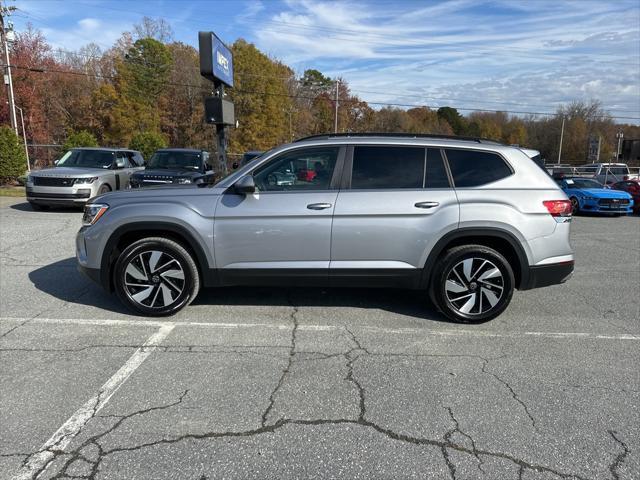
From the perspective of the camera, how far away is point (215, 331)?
424 cm

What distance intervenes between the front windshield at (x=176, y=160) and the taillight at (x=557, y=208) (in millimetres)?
10457

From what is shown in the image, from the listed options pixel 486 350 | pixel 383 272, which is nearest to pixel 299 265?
pixel 383 272

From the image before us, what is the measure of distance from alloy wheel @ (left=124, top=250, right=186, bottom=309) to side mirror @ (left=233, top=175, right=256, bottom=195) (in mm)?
973

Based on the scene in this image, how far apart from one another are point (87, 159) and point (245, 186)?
11.0 meters

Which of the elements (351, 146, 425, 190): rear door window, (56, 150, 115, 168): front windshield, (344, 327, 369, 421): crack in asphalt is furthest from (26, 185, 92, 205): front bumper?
(344, 327, 369, 421): crack in asphalt

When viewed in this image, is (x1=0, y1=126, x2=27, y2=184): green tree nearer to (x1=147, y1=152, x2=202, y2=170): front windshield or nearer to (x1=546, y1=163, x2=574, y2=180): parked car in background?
(x1=147, y1=152, x2=202, y2=170): front windshield

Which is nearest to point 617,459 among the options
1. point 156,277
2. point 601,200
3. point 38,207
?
point 156,277

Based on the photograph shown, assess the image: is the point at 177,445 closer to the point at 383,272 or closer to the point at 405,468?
the point at 405,468

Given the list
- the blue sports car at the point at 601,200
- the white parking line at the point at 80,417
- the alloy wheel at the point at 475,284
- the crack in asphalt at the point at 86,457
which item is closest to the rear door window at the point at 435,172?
the alloy wheel at the point at 475,284

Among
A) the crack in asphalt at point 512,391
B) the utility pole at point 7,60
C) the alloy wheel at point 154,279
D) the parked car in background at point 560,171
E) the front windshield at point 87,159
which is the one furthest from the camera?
the utility pole at point 7,60

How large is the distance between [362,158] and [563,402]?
2695mm

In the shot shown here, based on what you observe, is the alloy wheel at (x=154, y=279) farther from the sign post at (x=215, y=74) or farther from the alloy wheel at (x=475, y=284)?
the sign post at (x=215, y=74)

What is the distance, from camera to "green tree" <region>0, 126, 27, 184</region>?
16.3 m

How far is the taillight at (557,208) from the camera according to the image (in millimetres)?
4387
